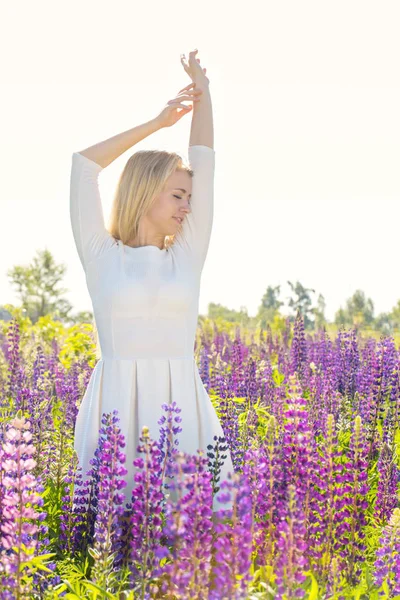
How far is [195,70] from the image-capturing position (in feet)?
14.9

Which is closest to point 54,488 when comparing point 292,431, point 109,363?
point 109,363

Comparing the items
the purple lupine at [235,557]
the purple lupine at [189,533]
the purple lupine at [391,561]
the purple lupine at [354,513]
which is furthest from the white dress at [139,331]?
the purple lupine at [235,557]

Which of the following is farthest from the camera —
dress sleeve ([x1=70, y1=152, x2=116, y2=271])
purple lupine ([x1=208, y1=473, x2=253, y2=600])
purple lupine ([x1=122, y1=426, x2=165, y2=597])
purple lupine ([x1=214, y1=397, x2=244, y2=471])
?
purple lupine ([x1=214, y1=397, x2=244, y2=471])

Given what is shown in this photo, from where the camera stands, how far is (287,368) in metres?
7.70

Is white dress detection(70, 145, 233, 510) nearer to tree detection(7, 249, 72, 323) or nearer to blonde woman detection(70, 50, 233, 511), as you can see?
blonde woman detection(70, 50, 233, 511)

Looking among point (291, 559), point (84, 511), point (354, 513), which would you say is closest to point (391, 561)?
point (354, 513)

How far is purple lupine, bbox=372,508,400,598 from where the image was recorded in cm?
322

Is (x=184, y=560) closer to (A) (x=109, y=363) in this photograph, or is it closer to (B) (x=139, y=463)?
(B) (x=139, y=463)

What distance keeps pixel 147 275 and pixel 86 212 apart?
0.53 meters

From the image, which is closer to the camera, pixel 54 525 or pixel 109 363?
pixel 109 363

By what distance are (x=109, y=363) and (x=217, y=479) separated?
2.82 ft

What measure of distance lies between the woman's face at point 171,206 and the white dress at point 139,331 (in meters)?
0.09

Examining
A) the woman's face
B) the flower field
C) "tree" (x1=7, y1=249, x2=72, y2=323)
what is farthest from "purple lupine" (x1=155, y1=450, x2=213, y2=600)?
"tree" (x1=7, y1=249, x2=72, y2=323)

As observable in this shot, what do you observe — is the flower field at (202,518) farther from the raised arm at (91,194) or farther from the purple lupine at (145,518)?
the raised arm at (91,194)
